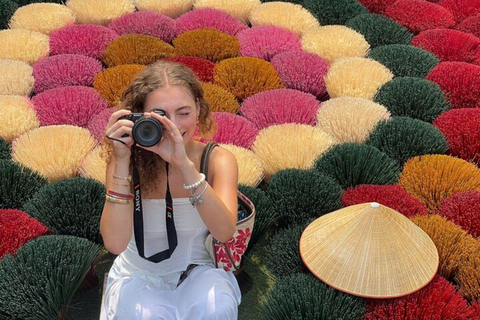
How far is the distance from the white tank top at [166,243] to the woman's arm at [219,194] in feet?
0.39

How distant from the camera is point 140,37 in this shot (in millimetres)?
Result: 3814

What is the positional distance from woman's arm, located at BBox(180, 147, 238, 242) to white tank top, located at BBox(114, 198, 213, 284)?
120 millimetres

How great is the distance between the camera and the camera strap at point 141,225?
74.0 inches

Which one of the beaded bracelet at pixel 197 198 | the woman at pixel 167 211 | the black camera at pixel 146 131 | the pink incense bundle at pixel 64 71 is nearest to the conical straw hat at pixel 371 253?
the woman at pixel 167 211

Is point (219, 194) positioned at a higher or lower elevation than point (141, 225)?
higher

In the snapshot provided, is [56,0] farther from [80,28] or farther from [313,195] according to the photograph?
[313,195]

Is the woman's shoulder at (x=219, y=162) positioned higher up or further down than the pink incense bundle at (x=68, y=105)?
higher up

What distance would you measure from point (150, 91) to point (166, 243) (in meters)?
0.49

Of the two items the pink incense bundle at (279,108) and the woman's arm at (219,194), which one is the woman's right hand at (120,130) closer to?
the woman's arm at (219,194)

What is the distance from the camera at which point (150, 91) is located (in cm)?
188

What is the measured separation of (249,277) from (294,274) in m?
0.29

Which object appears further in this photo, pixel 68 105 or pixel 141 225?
pixel 68 105

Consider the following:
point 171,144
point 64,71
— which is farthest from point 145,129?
point 64,71

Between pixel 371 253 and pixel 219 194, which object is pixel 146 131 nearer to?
pixel 219 194
